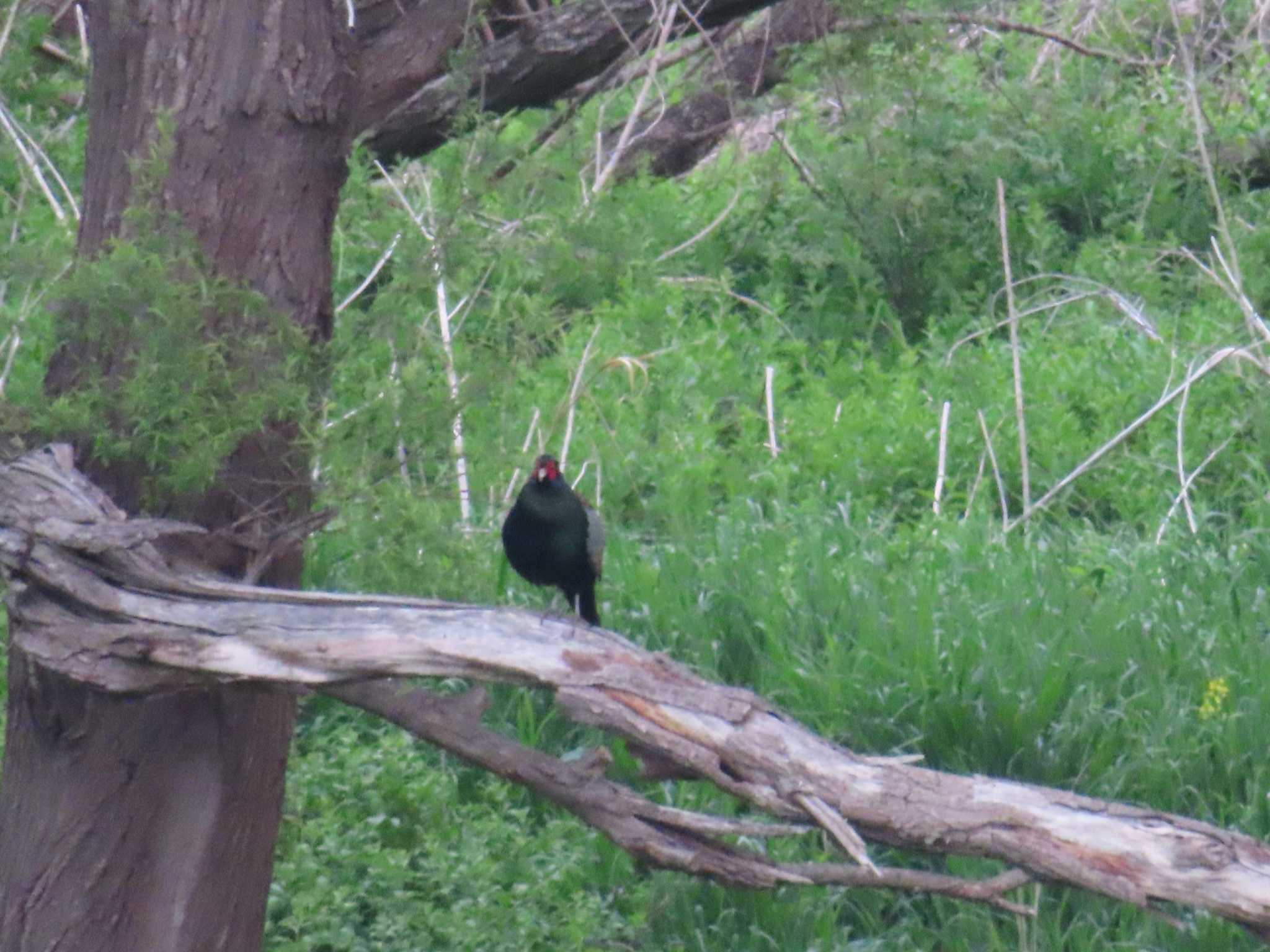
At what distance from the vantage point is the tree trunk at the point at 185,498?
113 inches

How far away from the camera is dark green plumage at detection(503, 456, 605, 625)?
14.0 ft

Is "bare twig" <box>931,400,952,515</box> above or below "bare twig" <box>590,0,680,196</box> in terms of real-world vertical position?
below

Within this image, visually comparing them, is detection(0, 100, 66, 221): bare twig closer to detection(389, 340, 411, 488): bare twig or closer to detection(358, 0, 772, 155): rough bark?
detection(358, 0, 772, 155): rough bark

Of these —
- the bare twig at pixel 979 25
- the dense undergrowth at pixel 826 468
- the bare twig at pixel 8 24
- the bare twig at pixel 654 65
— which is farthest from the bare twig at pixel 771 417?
the bare twig at pixel 8 24

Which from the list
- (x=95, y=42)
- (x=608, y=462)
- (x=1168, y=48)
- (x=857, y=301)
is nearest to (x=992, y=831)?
(x=95, y=42)

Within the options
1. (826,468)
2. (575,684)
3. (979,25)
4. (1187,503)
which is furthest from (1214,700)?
(979,25)

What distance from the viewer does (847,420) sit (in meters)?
5.86

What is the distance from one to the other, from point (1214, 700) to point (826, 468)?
1.93 metres

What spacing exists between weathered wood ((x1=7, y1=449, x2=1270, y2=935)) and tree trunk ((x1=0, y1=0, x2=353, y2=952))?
0.28 m

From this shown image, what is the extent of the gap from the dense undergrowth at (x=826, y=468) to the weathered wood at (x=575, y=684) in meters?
0.30

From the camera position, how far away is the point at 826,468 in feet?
18.6

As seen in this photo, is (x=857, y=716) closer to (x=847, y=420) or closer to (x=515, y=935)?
(x=515, y=935)

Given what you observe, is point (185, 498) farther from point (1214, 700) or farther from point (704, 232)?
point (704, 232)

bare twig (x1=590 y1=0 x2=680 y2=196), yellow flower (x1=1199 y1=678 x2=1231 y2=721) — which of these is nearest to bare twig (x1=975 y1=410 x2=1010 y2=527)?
yellow flower (x1=1199 y1=678 x2=1231 y2=721)
